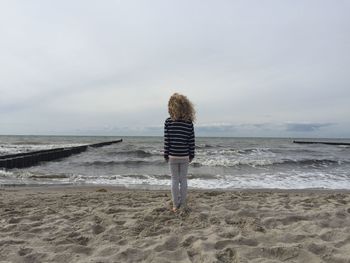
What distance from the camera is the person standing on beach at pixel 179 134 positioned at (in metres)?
5.77

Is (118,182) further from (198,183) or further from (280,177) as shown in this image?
(280,177)

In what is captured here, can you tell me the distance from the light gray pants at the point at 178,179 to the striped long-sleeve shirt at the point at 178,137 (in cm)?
14

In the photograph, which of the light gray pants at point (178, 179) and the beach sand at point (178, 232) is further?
the light gray pants at point (178, 179)

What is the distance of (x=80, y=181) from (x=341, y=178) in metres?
9.02

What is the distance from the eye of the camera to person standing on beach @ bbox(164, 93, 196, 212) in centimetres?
577

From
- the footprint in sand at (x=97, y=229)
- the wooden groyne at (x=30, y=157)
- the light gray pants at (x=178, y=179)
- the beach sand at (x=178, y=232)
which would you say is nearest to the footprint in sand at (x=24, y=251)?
the beach sand at (x=178, y=232)

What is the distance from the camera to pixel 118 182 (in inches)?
476

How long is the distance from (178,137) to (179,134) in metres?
0.05

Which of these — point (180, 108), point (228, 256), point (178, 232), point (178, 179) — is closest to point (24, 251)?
point (178, 232)

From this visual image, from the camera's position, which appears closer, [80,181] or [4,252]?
[4,252]

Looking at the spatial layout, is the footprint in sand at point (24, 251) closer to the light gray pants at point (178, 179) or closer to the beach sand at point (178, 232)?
the beach sand at point (178, 232)

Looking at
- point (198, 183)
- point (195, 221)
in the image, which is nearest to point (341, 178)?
point (198, 183)

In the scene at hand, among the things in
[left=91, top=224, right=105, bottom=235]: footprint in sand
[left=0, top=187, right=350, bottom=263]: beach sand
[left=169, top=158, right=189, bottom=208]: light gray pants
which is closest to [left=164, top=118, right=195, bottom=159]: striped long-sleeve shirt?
[left=169, top=158, right=189, bottom=208]: light gray pants

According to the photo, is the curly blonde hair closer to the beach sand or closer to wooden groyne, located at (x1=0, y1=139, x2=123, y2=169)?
the beach sand
